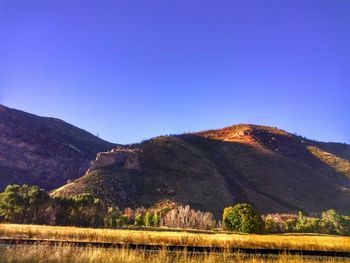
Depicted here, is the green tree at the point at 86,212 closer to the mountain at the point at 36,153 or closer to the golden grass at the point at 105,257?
the golden grass at the point at 105,257

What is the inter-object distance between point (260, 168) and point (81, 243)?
9348 centimetres

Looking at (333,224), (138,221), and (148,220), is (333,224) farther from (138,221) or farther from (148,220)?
(138,221)

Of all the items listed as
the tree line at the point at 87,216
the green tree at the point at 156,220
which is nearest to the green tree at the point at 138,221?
the tree line at the point at 87,216

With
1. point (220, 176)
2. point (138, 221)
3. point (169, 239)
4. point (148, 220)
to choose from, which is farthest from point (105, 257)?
point (220, 176)

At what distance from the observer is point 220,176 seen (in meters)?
97.7

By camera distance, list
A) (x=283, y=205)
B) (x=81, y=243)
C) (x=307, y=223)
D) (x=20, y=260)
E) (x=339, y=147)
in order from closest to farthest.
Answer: (x=20, y=260)
(x=81, y=243)
(x=307, y=223)
(x=283, y=205)
(x=339, y=147)

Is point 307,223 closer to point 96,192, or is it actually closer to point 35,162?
point 96,192

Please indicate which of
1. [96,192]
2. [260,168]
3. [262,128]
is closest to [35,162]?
[96,192]

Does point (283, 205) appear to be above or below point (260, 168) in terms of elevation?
below

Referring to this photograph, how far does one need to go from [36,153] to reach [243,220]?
238 ft

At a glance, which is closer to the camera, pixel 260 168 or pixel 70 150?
pixel 260 168

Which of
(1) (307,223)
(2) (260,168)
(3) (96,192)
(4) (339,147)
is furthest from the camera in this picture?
(4) (339,147)

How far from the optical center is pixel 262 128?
5856 inches

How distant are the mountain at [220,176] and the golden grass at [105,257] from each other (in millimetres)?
61435
